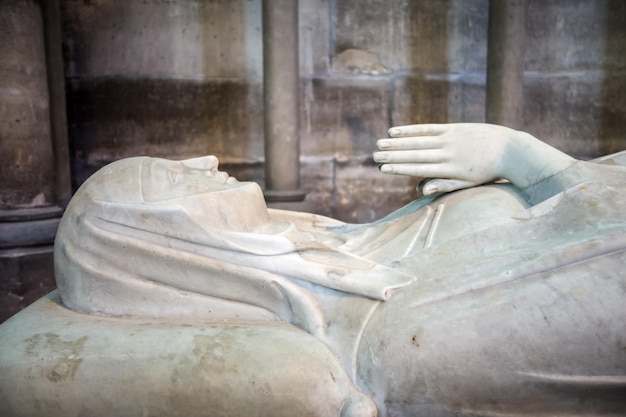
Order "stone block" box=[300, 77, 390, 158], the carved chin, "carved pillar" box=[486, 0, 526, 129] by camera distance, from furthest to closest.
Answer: "stone block" box=[300, 77, 390, 158], "carved pillar" box=[486, 0, 526, 129], the carved chin

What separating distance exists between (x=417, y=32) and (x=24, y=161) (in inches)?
130

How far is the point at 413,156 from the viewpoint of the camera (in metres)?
2.33

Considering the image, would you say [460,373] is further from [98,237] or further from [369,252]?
[98,237]

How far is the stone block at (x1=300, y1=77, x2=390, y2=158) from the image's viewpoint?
4.93m

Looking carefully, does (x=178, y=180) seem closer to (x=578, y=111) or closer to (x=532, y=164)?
(x=532, y=164)

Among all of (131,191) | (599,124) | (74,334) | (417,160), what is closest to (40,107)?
(131,191)

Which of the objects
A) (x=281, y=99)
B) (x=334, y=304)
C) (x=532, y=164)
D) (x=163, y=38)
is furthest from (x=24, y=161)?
(x=532, y=164)

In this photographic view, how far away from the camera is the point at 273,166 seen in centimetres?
443

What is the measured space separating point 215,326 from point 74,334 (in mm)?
455

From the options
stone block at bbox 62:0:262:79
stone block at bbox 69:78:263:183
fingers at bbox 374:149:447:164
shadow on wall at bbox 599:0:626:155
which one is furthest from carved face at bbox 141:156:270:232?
shadow on wall at bbox 599:0:626:155

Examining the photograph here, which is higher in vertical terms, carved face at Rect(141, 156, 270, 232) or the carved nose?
the carved nose

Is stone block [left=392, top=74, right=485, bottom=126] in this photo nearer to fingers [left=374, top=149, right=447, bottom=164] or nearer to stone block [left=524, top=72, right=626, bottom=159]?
stone block [left=524, top=72, right=626, bottom=159]

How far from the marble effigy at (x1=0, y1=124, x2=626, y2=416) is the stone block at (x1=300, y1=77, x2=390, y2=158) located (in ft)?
8.88

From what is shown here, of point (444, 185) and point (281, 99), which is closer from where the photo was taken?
point (444, 185)
